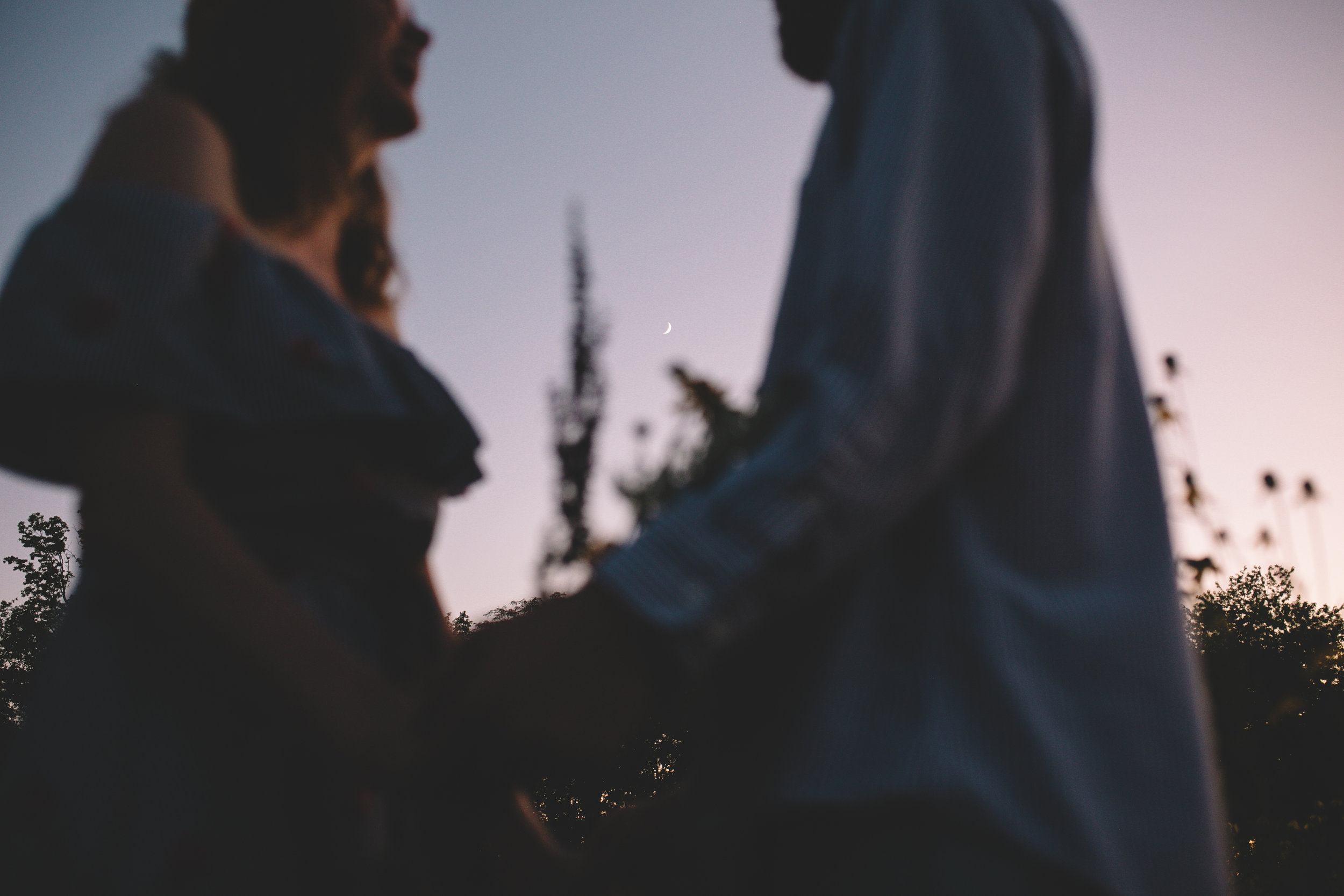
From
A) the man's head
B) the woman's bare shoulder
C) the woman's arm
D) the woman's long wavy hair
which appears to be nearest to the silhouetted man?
the woman's arm

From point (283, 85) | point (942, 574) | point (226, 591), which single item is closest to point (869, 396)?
point (942, 574)

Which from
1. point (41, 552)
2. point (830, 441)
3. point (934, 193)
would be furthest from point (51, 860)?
point (41, 552)

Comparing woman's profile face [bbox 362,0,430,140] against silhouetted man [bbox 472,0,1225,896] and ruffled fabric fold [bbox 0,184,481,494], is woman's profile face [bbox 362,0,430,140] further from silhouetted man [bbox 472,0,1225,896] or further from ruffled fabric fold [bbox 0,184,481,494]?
silhouetted man [bbox 472,0,1225,896]

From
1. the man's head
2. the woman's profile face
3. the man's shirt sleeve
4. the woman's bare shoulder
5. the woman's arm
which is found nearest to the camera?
the man's shirt sleeve

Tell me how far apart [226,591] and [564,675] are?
44cm

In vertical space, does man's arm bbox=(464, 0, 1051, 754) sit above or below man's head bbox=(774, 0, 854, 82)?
below

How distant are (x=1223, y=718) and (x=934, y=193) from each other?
14.7 ft

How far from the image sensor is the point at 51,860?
1.06 metres

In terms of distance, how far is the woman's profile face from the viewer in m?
1.63

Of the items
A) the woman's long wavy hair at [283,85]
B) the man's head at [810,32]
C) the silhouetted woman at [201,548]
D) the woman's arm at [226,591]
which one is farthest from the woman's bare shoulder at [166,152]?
the man's head at [810,32]

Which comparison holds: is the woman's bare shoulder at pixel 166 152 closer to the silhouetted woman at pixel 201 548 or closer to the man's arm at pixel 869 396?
the silhouetted woman at pixel 201 548

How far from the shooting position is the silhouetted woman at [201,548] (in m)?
0.97

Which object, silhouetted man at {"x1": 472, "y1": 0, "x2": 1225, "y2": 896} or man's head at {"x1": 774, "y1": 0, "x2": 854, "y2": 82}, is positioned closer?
silhouetted man at {"x1": 472, "y1": 0, "x2": 1225, "y2": 896}

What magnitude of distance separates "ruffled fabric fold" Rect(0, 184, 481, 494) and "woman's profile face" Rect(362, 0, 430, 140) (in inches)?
21.8
